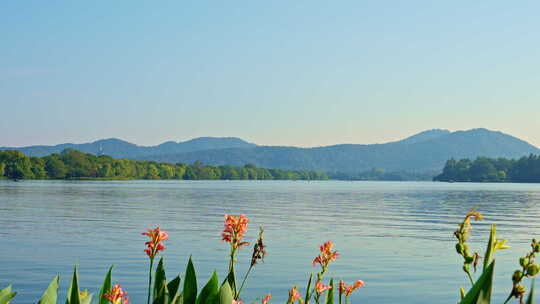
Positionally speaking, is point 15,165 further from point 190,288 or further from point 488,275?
point 488,275

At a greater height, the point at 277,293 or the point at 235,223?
the point at 235,223

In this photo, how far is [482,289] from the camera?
2.11 m

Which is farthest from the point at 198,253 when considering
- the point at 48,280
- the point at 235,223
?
the point at 235,223

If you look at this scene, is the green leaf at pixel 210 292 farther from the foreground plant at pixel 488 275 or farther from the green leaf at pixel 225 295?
the foreground plant at pixel 488 275

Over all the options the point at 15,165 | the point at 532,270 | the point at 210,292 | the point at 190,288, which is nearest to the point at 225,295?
the point at 210,292

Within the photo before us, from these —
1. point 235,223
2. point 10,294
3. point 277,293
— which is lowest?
point 277,293

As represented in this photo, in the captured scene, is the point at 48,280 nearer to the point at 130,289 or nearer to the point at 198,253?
the point at 130,289

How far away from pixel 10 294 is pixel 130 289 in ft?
38.4

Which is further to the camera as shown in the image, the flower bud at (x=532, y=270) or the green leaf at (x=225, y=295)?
the green leaf at (x=225, y=295)

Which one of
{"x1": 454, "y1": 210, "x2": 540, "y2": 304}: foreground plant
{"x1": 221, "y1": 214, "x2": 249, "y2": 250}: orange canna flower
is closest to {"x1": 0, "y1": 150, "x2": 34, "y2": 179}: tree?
{"x1": 221, "y1": 214, "x2": 249, "y2": 250}: orange canna flower

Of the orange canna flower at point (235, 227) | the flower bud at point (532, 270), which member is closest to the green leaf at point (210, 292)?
the orange canna flower at point (235, 227)

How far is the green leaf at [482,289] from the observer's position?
207 cm

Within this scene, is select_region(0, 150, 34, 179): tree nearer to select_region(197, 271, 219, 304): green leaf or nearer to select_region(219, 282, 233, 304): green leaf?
select_region(197, 271, 219, 304): green leaf

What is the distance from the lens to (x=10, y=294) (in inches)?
Result: 117
